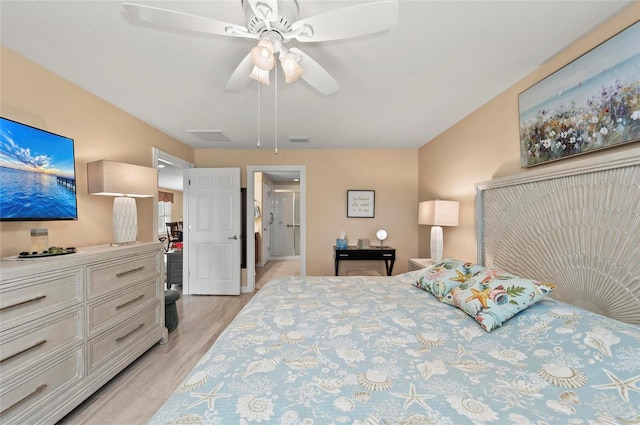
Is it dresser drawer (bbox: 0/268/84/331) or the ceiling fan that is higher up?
the ceiling fan

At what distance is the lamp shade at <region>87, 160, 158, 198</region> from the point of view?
6.64 feet

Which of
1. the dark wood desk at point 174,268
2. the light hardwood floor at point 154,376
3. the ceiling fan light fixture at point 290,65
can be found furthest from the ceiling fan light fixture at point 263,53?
the dark wood desk at point 174,268

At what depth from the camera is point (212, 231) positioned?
12.8ft

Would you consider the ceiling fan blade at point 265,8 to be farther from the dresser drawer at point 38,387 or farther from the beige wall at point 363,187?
the beige wall at point 363,187

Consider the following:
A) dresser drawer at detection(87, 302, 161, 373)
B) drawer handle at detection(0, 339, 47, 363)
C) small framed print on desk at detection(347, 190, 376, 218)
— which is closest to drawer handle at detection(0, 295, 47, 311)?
drawer handle at detection(0, 339, 47, 363)

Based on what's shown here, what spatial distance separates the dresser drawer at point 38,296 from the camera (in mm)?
1270

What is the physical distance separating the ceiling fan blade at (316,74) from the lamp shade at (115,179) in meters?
1.75

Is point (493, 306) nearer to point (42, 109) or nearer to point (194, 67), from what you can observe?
point (194, 67)

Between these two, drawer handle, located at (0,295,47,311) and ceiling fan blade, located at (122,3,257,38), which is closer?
ceiling fan blade, located at (122,3,257,38)

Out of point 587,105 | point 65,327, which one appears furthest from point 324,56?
point 65,327

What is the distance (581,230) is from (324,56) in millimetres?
1905

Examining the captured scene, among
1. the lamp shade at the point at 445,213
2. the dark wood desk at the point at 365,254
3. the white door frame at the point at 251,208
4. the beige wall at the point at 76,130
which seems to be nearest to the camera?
the beige wall at the point at 76,130

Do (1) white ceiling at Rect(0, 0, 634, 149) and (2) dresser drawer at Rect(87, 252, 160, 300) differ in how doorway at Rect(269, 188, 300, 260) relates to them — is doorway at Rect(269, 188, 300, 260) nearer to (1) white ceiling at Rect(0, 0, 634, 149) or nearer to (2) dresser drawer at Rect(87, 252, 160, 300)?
(1) white ceiling at Rect(0, 0, 634, 149)

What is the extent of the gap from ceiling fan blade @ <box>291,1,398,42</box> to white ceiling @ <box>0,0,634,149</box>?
0.23 meters
